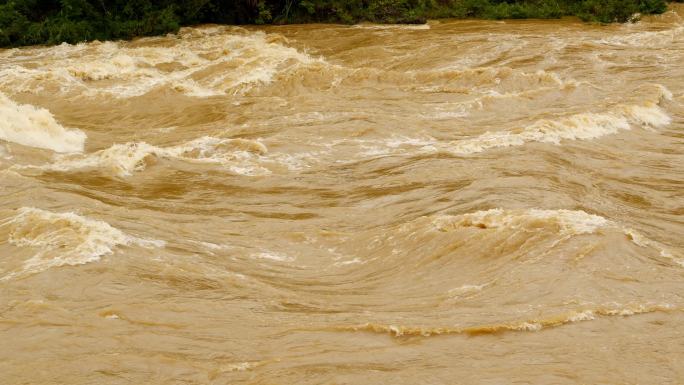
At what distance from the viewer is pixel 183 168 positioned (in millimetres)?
10336

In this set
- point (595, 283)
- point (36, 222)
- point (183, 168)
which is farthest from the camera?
point (183, 168)

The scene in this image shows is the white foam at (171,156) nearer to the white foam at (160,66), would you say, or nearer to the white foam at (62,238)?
the white foam at (62,238)

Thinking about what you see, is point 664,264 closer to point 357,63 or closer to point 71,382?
point 71,382

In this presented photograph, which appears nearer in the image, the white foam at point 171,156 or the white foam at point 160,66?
the white foam at point 171,156

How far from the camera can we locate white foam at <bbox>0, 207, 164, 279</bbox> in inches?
269

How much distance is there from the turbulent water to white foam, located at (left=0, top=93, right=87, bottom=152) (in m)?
0.05

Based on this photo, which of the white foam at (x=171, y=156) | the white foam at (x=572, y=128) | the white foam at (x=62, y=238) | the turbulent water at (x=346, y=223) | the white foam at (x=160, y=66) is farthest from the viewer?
the white foam at (x=160, y=66)

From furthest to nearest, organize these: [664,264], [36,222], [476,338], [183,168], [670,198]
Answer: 1. [183,168]
2. [670,198]
3. [36,222]
4. [664,264]
5. [476,338]

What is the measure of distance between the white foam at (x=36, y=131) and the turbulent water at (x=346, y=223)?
0.05 meters

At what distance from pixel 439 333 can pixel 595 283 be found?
4.84 feet

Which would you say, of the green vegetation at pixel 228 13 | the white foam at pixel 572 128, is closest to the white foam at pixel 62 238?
the white foam at pixel 572 128

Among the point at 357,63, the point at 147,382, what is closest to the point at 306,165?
the point at 147,382

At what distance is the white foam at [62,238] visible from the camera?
6836 mm

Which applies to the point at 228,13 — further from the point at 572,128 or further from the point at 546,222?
the point at 546,222
